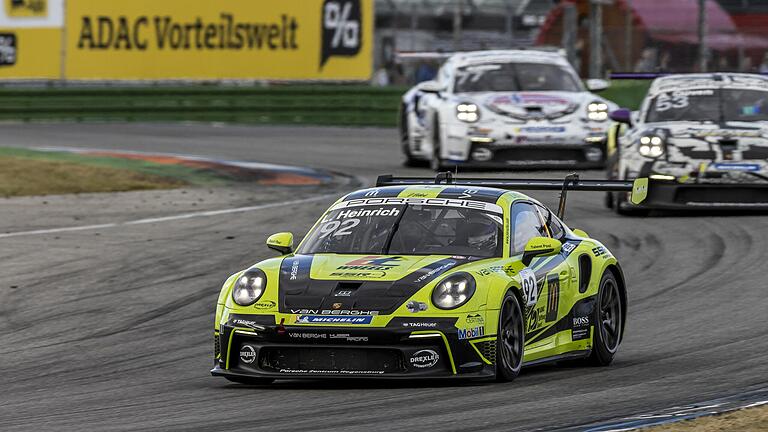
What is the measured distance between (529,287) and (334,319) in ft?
3.76

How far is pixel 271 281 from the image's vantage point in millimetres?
8977

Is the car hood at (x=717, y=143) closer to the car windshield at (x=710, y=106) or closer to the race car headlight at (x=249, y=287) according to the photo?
the car windshield at (x=710, y=106)

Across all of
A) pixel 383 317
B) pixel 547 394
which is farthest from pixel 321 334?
pixel 547 394

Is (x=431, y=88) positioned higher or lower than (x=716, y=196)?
higher

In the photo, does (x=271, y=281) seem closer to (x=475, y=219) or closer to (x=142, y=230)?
(x=475, y=219)

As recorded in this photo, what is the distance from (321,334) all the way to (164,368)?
1596mm

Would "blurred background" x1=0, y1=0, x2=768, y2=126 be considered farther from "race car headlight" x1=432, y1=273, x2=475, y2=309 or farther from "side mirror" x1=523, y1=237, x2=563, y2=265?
"race car headlight" x1=432, y1=273, x2=475, y2=309

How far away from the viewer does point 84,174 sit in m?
21.4

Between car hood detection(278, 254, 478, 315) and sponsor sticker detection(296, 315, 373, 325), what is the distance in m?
0.03

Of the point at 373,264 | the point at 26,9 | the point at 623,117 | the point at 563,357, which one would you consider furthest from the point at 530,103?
the point at 26,9

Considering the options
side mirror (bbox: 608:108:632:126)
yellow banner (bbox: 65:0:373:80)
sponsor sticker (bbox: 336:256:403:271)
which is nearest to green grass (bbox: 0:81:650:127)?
yellow banner (bbox: 65:0:373:80)

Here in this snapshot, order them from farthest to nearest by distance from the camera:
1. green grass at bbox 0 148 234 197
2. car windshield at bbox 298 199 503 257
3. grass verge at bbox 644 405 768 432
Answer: green grass at bbox 0 148 234 197 → car windshield at bbox 298 199 503 257 → grass verge at bbox 644 405 768 432

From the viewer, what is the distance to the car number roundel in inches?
360

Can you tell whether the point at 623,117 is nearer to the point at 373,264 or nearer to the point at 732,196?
the point at 732,196
